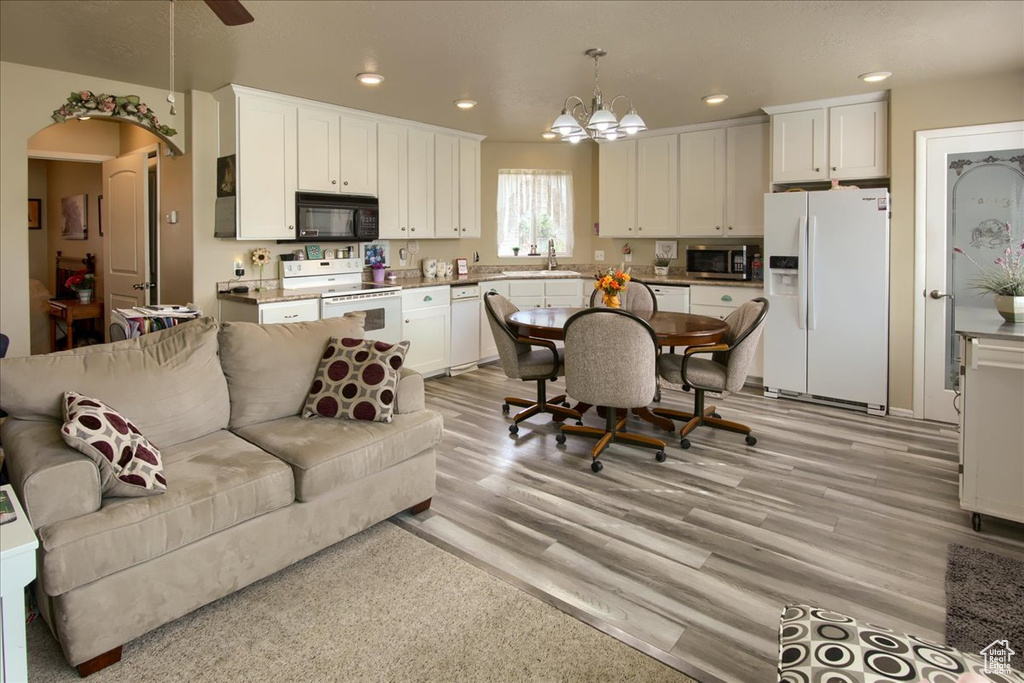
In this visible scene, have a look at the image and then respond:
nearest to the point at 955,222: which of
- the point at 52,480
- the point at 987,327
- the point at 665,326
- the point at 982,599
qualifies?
the point at 987,327

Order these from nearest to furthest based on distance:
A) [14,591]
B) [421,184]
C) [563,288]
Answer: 1. [14,591]
2. [421,184]
3. [563,288]

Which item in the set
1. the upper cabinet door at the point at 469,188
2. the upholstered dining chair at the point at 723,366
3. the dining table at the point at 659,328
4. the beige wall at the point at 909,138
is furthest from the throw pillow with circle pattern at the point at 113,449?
the beige wall at the point at 909,138

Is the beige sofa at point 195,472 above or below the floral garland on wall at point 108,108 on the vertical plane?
below

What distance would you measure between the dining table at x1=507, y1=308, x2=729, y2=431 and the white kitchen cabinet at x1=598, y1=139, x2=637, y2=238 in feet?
7.09

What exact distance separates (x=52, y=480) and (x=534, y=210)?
229 inches

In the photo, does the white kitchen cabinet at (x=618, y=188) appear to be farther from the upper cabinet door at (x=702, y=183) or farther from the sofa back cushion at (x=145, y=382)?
→ the sofa back cushion at (x=145, y=382)

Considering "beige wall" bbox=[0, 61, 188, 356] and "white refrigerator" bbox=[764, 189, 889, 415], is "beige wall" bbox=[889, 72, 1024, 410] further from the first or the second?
"beige wall" bbox=[0, 61, 188, 356]

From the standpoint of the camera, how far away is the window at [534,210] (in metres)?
7.08

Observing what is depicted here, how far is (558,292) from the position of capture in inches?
256

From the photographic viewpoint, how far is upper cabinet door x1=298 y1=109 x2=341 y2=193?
4945 mm

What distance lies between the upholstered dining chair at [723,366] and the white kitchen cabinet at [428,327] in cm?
240

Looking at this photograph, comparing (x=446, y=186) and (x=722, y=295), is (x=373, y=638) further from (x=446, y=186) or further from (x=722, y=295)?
(x=446, y=186)

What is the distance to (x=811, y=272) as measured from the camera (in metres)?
4.86

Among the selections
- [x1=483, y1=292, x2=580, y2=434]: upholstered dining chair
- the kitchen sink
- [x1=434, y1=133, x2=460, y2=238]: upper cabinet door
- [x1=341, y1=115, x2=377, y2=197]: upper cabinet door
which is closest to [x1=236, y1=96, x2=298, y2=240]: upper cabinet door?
[x1=341, y1=115, x2=377, y2=197]: upper cabinet door
